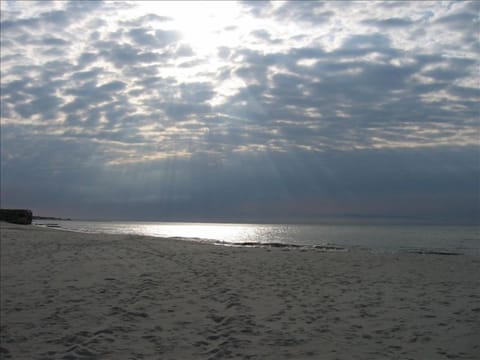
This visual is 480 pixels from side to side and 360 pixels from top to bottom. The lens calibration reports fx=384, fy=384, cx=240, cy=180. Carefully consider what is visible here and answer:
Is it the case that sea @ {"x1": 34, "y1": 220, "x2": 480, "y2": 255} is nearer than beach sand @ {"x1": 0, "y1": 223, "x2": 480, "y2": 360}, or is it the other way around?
beach sand @ {"x1": 0, "y1": 223, "x2": 480, "y2": 360}

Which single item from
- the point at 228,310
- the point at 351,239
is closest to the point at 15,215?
the point at 351,239

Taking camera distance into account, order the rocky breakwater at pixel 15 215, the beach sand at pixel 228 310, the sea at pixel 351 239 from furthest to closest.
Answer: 1. the rocky breakwater at pixel 15 215
2. the sea at pixel 351 239
3. the beach sand at pixel 228 310

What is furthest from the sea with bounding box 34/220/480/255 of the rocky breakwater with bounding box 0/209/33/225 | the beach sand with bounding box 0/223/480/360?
the beach sand with bounding box 0/223/480/360

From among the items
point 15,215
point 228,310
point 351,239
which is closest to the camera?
point 228,310

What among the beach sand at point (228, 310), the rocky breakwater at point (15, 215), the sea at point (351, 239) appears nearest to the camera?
the beach sand at point (228, 310)

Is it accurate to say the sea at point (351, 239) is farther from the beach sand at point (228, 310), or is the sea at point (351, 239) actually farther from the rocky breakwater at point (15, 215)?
the beach sand at point (228, 310)

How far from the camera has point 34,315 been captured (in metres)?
10.3

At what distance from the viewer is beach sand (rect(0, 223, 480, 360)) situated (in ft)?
27.2

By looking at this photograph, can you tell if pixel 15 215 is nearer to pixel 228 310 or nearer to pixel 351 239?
pixel 351 239

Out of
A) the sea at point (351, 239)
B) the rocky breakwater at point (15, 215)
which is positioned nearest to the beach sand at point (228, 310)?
the sea at point (351, 239)

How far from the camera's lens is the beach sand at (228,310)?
8.30 m

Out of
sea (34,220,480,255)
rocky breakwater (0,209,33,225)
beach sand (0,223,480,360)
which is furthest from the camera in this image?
rocky breakwater (0,209,33,225)

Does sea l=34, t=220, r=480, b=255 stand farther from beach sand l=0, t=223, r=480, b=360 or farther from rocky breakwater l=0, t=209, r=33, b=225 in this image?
beach sand l=0, t=223, r=480, b=360

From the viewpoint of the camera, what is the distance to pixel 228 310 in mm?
10938
